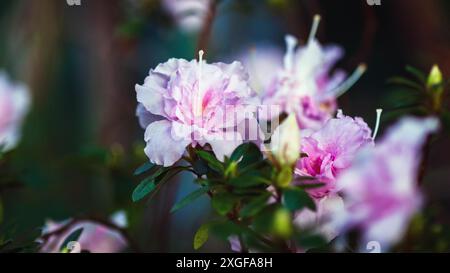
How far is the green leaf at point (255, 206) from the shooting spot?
73 centimetres

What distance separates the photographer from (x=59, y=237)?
1.07 meters

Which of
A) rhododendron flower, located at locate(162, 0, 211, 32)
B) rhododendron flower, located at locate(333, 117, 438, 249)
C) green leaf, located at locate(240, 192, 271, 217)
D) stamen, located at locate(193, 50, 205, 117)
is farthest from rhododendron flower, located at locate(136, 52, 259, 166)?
rhododendron flower, located at locate(162, 0, 211, 32)

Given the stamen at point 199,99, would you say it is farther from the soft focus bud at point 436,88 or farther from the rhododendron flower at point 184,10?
the rhododendron flower at point 184,10

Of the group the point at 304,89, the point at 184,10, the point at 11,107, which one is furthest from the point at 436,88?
the point at 11,107

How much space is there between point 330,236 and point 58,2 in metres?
1.55

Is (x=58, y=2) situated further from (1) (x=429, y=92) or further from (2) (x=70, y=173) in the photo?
(1) (x=429, y=92)

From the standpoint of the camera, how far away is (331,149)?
848 millimetres

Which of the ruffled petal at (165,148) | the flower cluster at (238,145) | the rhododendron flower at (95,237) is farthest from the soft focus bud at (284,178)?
the rhododendron flower at (95,237)

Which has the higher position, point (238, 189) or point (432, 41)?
point (432, 41)

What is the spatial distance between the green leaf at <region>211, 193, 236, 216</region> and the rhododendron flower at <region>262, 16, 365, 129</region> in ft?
0.98

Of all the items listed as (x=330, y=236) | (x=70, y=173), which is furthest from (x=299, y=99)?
(x=70, y=173)

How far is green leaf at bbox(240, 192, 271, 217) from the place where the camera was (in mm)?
729

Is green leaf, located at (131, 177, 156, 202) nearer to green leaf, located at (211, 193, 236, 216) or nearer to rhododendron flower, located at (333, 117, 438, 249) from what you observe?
green leaf, located at (211, 193, 236, 216)

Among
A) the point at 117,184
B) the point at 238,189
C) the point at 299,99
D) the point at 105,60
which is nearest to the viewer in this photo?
the point at 238,189
